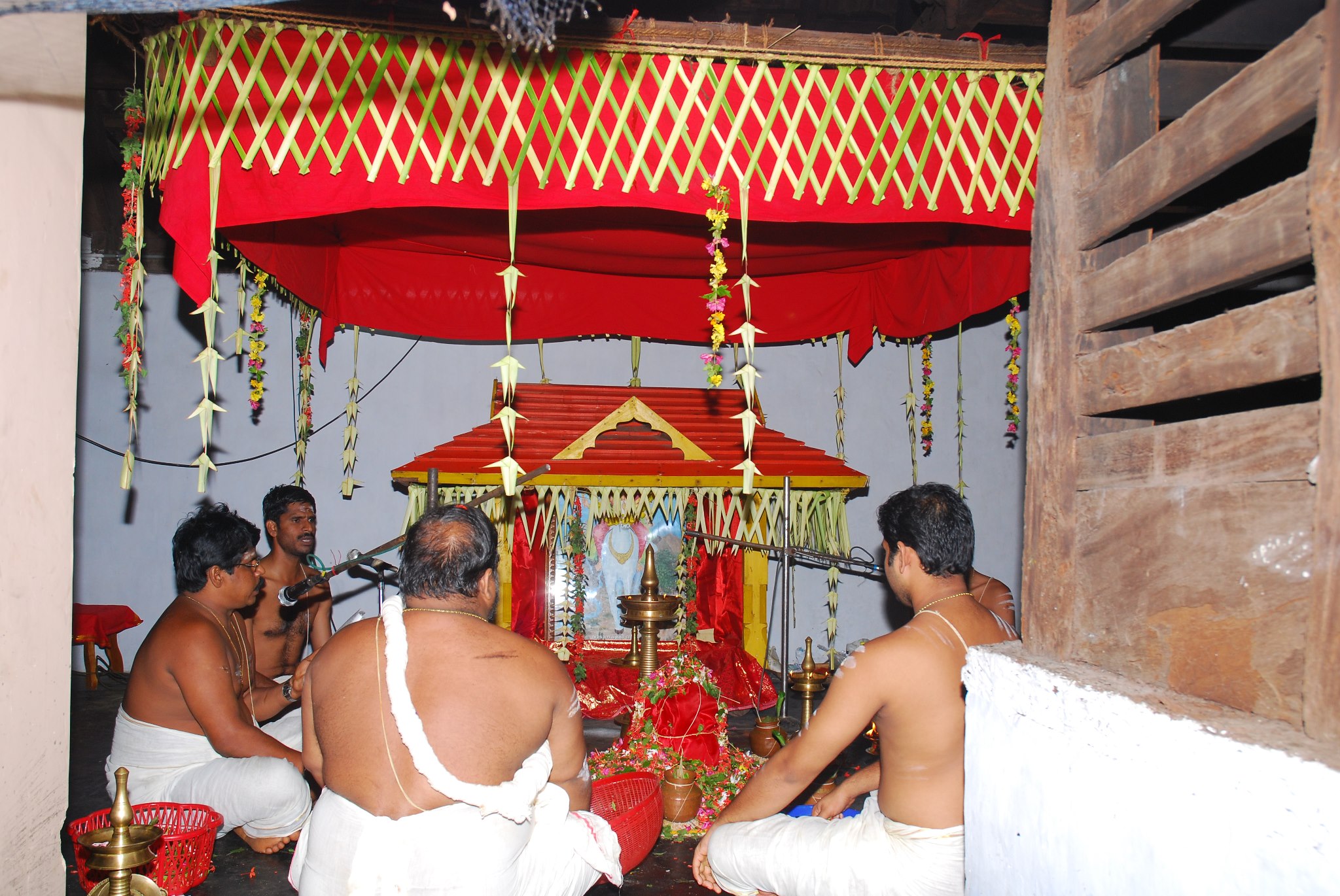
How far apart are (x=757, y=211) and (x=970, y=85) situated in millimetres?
870

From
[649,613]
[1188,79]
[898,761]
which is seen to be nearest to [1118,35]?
[1188,79]

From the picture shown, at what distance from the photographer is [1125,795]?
151 cm

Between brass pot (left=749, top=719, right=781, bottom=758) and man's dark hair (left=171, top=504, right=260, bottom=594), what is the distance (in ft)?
7.23

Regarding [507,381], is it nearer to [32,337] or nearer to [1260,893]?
[32,337]

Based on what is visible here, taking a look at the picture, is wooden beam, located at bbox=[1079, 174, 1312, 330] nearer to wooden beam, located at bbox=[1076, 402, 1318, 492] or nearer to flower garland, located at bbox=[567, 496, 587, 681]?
wooden beam, located at bbox=[1076, 402, 1318, 492]

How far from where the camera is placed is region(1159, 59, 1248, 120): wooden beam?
7.61 ft

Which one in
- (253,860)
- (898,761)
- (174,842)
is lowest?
(253,860)

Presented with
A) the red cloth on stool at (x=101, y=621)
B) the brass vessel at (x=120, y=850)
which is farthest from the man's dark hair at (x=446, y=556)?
the red cloth on stool at (x=101, y=621)

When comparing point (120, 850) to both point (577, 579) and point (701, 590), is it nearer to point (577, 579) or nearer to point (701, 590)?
point (577, 579)

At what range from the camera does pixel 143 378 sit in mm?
6320

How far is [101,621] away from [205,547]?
3.52 metres

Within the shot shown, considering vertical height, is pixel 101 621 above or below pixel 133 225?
below

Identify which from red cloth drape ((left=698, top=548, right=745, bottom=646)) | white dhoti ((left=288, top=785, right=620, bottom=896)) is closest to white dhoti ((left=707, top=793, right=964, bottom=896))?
white dhoti ((left=288, top=785, right=620, bottom=896))

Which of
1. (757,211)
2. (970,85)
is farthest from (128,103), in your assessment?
(970,85)
